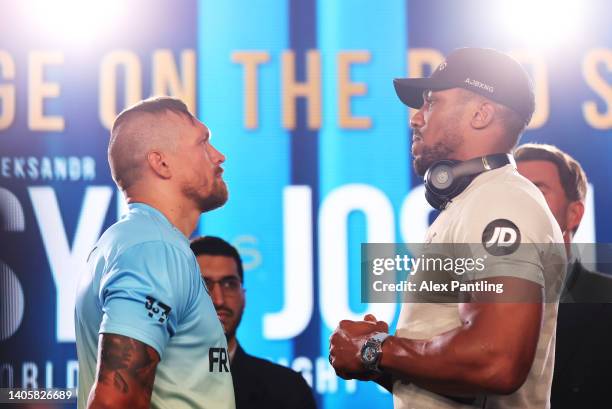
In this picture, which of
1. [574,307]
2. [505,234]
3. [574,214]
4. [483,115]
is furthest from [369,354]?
[574,214]

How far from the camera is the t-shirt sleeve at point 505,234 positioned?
61.8 inches

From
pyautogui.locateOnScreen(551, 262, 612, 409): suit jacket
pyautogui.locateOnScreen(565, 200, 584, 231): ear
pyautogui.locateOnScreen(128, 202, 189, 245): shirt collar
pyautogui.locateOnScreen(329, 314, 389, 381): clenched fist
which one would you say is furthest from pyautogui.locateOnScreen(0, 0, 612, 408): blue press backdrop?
pyautogui.locateOnScreen(128, 202, 189, 245): shirt collar

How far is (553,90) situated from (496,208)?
2.46 ft

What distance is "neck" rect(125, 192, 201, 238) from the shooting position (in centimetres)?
161

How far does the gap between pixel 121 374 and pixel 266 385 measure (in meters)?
0.87

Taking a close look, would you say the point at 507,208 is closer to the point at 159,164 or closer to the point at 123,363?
the point at 159,164

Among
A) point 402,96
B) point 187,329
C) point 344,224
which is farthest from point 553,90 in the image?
point 187,329

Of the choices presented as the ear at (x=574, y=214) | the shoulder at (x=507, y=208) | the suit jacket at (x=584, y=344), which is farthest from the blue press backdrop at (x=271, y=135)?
the shoulder at (x=507, y=208)

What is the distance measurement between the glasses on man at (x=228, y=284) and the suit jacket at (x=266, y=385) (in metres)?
0.14

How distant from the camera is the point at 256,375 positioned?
7.04 ft

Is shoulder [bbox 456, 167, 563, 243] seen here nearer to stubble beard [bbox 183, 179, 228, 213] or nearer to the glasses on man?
stubble beard [bbox 183, 179, 228, 213]

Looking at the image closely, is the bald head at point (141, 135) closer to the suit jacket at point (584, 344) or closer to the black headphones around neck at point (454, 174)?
the black headphones around neck at point (454, 174)

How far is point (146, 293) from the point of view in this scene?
53.9 inches

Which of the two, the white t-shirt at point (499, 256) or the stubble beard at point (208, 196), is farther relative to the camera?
the stubble beard at point (208, 196)
